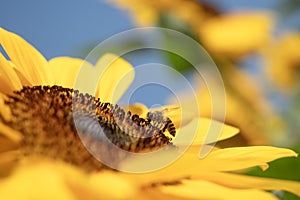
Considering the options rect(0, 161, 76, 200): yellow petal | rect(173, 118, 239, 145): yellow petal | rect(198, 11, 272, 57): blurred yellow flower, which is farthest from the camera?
rect(198, 11, 272, 57): blurred yellow flower

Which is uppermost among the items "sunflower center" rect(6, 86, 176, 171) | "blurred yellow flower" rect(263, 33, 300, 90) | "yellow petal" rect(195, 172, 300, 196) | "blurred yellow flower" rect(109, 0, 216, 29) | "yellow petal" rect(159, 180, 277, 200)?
"blurred yellow flower" rect(109, 0, 216, 29)

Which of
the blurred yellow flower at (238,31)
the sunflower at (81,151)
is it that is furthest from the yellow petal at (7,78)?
the blurred yellow flower at (238,31)

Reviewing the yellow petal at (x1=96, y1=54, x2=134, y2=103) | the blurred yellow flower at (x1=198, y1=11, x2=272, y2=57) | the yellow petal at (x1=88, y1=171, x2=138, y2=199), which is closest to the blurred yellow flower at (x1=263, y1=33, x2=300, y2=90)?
the blurred yellow flower at (x1=198, y1=11, x2=272, y2=57)

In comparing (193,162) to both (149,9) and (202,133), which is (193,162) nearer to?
(202,133)

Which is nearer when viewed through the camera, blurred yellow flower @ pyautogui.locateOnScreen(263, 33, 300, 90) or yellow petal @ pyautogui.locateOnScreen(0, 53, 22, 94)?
yellow petal @ pyautogui.locateOnScreen(0, 53, 22, 94)

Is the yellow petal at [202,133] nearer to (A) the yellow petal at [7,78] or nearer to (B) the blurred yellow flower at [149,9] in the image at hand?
(A) the yellow petal at [7,78]

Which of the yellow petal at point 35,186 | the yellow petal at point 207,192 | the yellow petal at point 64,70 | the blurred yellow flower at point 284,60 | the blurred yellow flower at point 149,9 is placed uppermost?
the blurred yellow flower at point 149,9

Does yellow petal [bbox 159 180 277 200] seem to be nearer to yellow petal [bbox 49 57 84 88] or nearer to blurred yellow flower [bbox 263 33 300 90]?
yellow petal [bbox 49 57 84 88]

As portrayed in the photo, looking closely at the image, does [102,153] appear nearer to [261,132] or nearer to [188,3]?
[261,132]
